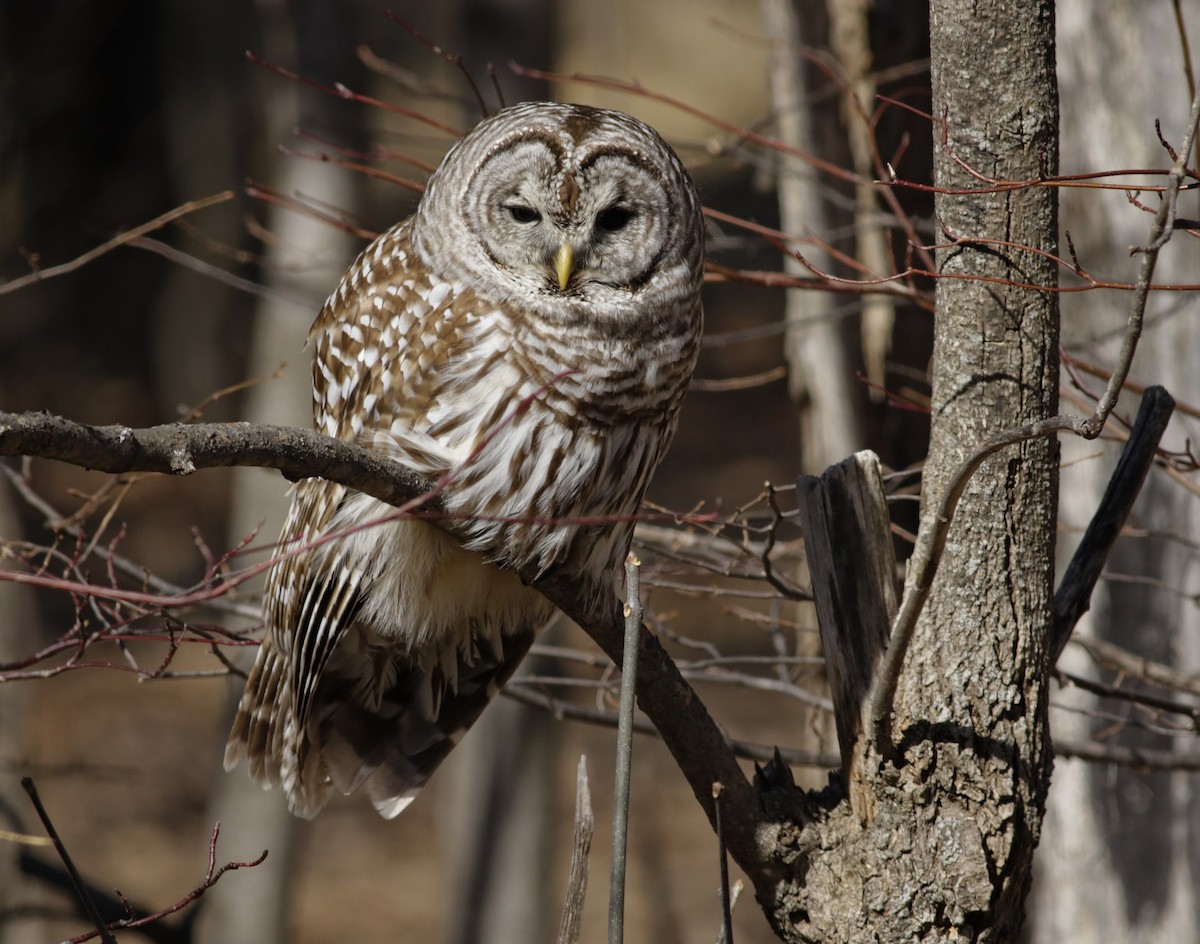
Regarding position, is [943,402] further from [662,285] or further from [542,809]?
[542,809]

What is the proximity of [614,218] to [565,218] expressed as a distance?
0.16 meters

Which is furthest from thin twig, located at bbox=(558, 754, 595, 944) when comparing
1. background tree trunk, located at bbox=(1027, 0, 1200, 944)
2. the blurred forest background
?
background tree trunk, located at bbox=(1027, 0, 1200, 944)

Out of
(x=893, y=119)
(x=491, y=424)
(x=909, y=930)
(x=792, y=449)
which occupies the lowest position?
(x=909, y=930)

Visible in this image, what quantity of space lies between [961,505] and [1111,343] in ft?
7.74

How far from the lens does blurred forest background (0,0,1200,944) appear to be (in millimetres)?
4840

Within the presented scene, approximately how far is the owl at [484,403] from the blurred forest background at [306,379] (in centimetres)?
31

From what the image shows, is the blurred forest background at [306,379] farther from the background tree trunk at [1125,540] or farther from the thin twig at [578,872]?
the thin twig at [578,872]

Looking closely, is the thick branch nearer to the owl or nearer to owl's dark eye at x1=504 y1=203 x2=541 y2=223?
the owl

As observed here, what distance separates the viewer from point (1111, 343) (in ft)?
15.9

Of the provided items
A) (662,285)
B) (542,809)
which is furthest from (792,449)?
(662,285)

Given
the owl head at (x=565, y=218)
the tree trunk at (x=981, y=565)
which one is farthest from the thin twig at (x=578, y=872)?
the owl head at (x=565, y=218)

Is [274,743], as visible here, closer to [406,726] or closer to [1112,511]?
[406,726]

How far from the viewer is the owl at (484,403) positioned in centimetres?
322

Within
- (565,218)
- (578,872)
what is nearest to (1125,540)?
(565,218)
